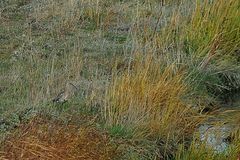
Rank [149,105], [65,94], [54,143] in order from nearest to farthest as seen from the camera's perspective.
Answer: [54,143] < [149,105] < [65,94]

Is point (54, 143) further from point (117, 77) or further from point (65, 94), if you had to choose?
point (117, 77)

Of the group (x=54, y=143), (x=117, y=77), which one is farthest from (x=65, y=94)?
(x=54, y=143)

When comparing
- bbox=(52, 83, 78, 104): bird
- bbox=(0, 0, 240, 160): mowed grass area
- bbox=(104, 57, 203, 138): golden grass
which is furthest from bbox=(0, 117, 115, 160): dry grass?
bbox=(52, 83, 78, 104): bird

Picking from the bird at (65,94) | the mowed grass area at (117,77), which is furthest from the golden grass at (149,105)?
the bird at (65,94)

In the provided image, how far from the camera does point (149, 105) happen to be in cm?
548

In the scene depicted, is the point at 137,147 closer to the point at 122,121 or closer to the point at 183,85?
the point at 122,121

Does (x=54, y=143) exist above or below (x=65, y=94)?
above

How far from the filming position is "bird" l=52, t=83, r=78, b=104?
5.58 m

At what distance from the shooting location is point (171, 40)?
6980mm

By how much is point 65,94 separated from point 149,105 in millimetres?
795

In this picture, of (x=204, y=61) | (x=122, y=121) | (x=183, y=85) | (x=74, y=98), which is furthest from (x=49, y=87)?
(x=204, y=61)

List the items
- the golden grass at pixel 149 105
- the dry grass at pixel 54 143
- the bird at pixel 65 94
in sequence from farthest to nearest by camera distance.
Result: the bird at pixel 65 94, the golden grass at pixel 149 105, the dry grass at pixel 54 143

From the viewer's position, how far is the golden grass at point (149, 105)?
534 cm

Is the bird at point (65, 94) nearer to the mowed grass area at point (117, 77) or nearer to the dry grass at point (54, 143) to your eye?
the mowed grass area at point (117, 77)
